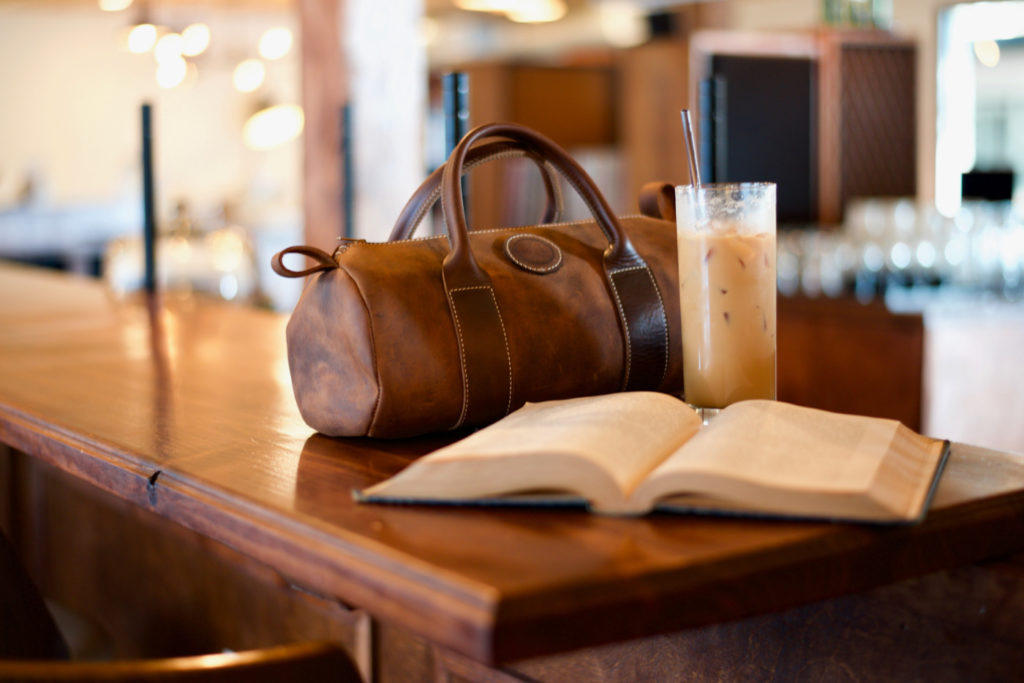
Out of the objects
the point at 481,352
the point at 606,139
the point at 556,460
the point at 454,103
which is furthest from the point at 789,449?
the point at 606,139

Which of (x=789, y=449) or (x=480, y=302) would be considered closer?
(x=789, y=449)

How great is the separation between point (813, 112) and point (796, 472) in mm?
5158

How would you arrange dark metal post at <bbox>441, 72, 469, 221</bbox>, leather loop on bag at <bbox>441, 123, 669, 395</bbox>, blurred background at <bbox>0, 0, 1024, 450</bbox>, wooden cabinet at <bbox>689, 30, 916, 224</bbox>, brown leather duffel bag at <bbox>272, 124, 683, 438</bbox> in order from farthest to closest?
wooden cabinet at <bbox>689, 30, 916, 224</bbox>
blurred background at <bbox>0, 0, 1024, 450</bbox>
dark metal post at <bbox>441, 72, 469, 221</bbox>
leather loop on bag at <bbox>441, 123, 669, 395</bbox>
brown leather duffel bag at <bbox>272, 124, 683, 438</bbox>

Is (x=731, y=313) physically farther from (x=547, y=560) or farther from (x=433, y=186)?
(x=547, y=560)

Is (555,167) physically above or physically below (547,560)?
above

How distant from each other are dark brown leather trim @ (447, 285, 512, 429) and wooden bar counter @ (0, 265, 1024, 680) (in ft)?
0.16

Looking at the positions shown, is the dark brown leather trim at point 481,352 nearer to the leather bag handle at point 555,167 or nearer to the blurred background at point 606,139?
the leather bag handle at point 555,167

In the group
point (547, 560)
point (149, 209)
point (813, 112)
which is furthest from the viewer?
point (813, 112)

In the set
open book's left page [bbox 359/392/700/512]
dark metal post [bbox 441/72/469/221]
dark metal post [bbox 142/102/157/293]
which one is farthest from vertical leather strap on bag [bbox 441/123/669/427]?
dark metal post [bbox 142/102/157/293]

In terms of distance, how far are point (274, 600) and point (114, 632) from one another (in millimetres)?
546

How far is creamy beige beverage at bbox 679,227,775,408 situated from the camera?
33.9 inches

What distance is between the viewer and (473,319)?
861mm

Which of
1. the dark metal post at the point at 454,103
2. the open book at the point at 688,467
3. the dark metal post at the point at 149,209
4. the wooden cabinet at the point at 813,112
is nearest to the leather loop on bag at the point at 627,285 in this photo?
the open book at the point at 688,467

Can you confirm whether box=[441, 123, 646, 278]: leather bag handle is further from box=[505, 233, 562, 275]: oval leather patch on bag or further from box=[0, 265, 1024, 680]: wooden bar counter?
box=[0, 265, 1024, 680]: wooden bar counter
